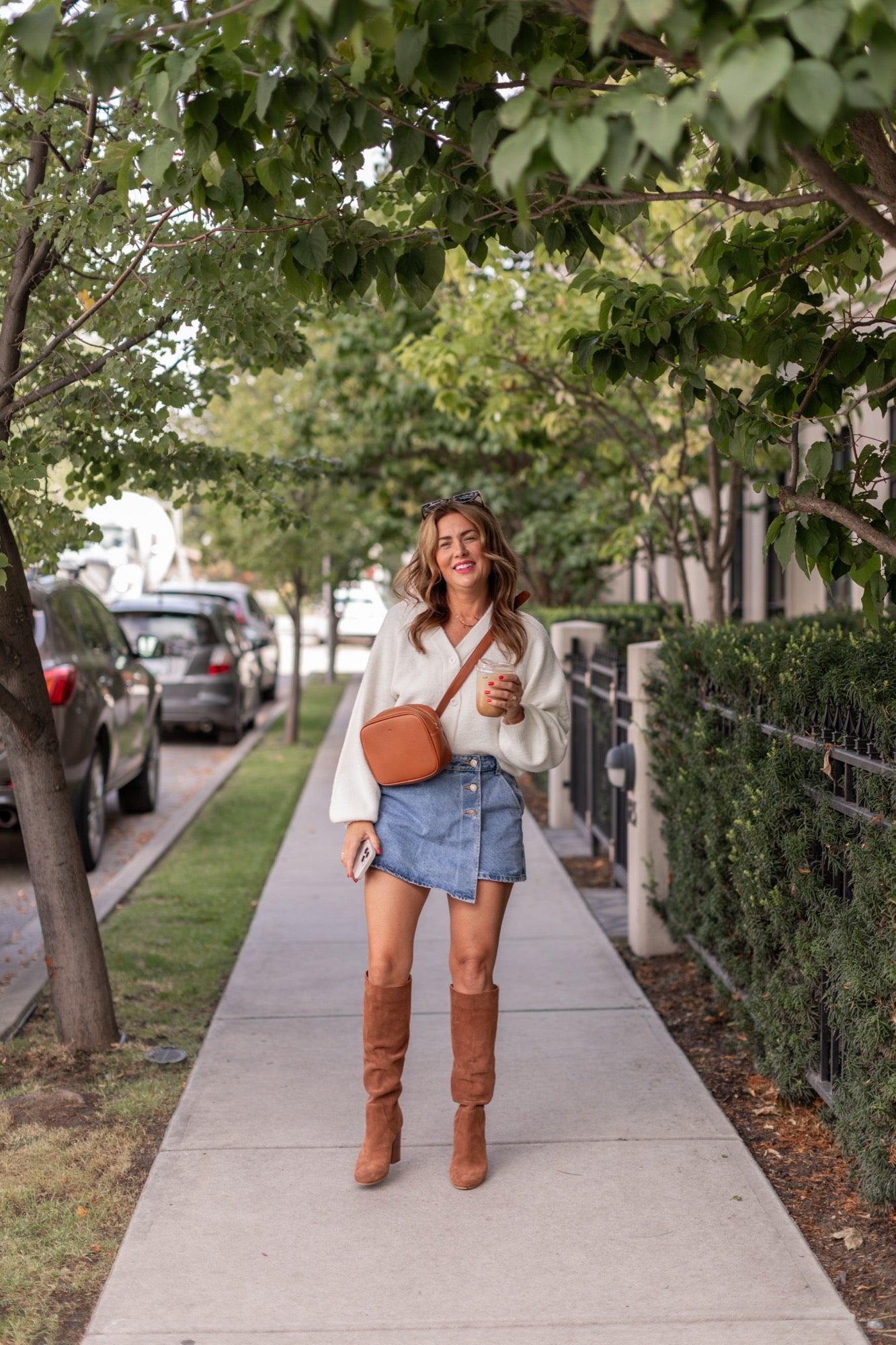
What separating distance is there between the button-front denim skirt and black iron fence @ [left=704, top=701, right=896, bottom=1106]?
2.91ft

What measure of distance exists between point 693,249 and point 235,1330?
260 inches

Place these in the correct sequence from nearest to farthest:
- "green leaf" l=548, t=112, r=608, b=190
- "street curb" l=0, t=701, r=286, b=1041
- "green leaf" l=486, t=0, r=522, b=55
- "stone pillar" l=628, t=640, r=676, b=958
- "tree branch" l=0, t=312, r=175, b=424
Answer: "green leaf" l=548, t=112, r=608, b=190 → "green leaf" l=486, t=0, r=522, b=55 → "tree branch" l=0, t=312, r=175, b=424 → "street curb" l=0, t=701, r=286, b=1041 → "stone pillar" l=628, t=640, r=676, b=958

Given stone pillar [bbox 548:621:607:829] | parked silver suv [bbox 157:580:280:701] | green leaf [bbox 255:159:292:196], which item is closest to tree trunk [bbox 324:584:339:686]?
parked silver suv [bbox 157:580:280:701]

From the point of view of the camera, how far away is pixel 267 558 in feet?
51.7

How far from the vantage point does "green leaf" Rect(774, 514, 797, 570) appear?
3.53m

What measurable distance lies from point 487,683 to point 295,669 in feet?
41.9

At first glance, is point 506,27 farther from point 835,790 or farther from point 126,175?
point 835,790

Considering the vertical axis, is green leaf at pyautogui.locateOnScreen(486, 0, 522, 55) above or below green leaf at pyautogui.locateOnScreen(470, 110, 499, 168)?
above

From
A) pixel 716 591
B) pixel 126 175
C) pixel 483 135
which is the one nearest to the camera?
pixel 483 135

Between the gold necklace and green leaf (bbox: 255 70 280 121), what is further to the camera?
the gold necklace

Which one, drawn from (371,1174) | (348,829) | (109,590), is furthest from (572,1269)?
(109,590)

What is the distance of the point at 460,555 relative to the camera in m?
3.88

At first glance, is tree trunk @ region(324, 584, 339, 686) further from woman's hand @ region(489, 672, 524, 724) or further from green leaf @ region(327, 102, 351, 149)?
green leaf @ region(327, 102, 351, 149)

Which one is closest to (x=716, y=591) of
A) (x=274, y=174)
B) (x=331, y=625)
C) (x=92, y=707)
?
(x=92, y=707)
